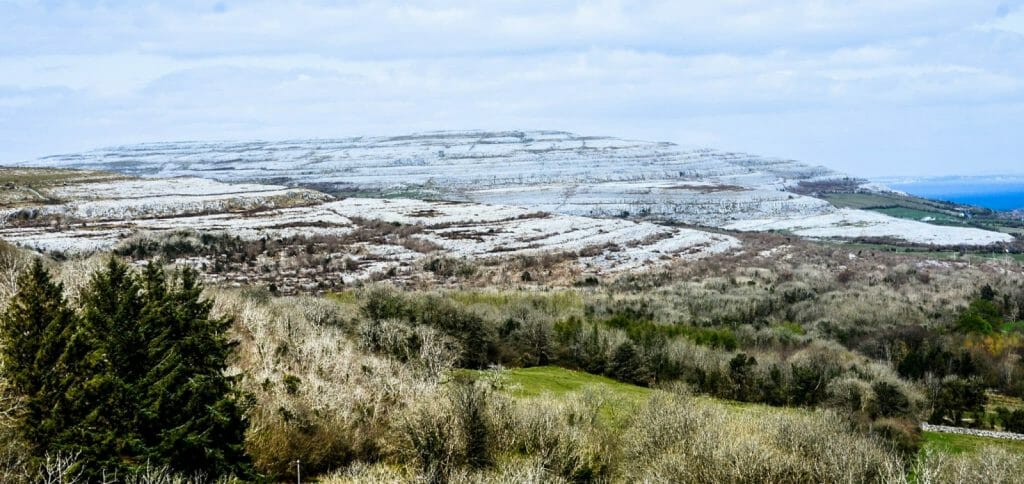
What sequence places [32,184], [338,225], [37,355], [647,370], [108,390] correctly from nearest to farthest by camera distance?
[108,390]
[37,355]
[647,370]
[338,225]
[32,184]

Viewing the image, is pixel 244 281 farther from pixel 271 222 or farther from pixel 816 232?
pixel 816 232

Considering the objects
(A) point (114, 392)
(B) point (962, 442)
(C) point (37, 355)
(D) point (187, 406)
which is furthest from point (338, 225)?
(A) point (114, 392)

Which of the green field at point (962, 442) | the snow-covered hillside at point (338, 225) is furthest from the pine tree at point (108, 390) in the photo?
the snow-covered hillside at point (338, 225)

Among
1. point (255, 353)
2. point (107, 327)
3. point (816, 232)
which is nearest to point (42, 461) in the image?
point (107, 327)

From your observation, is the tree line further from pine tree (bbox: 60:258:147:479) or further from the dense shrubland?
the dense shrubland

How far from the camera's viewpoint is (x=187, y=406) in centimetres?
2947

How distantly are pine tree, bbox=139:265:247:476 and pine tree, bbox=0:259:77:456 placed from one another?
10.4 ft

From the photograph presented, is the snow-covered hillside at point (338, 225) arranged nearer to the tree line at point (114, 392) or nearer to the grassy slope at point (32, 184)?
the grassy slope at point (32, 184)

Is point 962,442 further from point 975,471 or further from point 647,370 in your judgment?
point 975,471

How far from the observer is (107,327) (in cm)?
3331

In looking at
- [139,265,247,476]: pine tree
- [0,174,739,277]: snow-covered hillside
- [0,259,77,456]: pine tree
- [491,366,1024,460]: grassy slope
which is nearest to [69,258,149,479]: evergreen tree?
[139,265,247,476]: pine tree

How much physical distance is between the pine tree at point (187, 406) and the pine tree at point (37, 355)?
10.4ft

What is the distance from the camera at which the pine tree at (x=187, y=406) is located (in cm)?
2845

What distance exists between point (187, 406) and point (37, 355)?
6246mm
